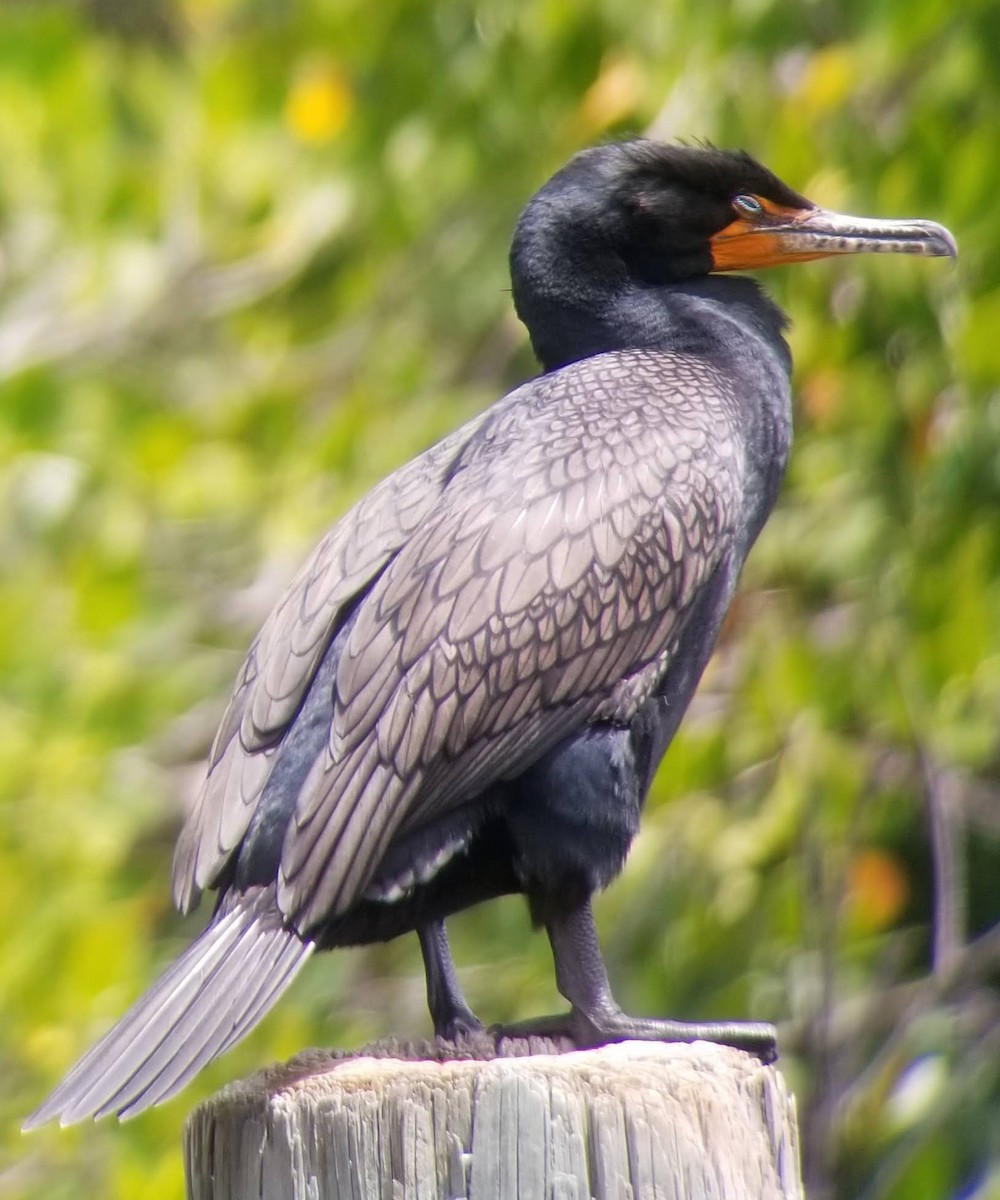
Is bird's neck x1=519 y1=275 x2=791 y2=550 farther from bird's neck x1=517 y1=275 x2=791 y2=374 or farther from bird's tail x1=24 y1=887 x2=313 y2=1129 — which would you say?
bird's tail x1=24 y1=887 x2=313 y2=1129

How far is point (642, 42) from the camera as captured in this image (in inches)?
193

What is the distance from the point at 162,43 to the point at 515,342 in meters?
3.61

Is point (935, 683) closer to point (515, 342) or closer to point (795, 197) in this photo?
point (795, 197)

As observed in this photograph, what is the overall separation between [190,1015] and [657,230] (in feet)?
4.86

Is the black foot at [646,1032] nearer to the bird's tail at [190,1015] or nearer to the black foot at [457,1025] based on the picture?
the black foot at [457,1025]

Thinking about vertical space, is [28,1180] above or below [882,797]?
below

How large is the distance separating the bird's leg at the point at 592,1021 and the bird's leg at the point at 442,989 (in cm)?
9

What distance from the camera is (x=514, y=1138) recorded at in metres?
2.12

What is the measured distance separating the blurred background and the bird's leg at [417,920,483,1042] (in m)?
1.25

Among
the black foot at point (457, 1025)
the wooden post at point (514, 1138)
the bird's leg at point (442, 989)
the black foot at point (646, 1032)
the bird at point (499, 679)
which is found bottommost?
the wooden post at point (514, 1138)

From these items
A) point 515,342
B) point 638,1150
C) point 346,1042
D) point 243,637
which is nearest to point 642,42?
point 515,342

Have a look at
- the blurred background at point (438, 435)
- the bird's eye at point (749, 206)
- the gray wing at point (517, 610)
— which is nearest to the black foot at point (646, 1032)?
the gray wing at point (517, 610)

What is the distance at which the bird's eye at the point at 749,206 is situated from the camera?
3270 millimetres

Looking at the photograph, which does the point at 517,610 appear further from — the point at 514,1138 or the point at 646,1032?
the point at 514,1138
